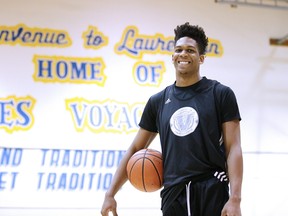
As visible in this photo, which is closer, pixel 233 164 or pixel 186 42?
pixel 233 164

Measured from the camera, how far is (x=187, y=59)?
1.85m

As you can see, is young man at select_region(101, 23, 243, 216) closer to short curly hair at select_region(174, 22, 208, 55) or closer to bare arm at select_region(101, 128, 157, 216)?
short curly hair at select_region(174, 22, 208, 55)

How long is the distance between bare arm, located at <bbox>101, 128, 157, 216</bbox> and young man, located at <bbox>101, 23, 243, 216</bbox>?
0.24 m

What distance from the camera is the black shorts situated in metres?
1.63

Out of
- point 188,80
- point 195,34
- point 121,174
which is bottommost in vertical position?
point 121,174

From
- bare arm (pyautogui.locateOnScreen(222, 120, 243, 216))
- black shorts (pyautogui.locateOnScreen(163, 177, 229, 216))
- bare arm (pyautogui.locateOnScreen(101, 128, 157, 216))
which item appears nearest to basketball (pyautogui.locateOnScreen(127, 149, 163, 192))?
bare arm (pyautogui.locateOnScreen(101, 128, 157, 216))

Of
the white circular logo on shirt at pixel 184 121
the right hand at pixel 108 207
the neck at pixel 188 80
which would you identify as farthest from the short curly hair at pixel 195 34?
the right hand at pixel 108 207

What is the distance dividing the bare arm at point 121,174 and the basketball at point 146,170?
0.04 m

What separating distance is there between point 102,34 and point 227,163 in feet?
12.0

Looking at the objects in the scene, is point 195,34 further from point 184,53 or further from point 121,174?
point 121,174

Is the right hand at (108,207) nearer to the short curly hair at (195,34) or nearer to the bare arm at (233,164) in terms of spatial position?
the bare arm at (233,164)

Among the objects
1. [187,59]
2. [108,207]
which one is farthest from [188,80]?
[108,207]

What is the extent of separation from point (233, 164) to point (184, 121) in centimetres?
32

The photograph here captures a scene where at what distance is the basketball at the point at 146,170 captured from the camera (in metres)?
1.96
